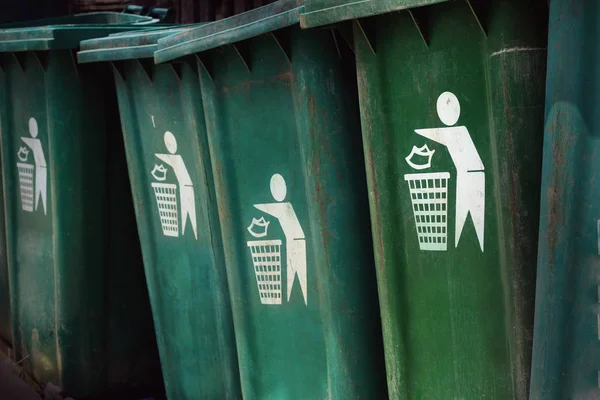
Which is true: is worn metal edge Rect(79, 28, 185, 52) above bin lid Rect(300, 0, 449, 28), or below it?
above

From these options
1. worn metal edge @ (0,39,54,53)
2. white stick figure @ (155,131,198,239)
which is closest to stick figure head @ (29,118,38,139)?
worn metal edge @ (0,39,54,53)

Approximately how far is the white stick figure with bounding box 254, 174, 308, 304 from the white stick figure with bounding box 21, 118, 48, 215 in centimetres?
205

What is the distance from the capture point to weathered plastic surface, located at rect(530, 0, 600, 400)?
322 cm

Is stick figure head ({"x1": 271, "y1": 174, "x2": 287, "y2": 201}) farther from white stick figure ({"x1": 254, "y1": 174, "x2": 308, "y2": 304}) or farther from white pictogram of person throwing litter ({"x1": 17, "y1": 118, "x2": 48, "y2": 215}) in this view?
white pictogram of person throwing litter ({"x1": 17, "y1": 118, "x2": 48, "y2": 215})

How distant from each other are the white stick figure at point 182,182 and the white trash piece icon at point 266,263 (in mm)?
540

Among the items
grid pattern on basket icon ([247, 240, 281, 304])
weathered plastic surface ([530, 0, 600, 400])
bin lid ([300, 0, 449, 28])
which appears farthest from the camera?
grid pattern on basket icon ([247, 240, 281, 304])

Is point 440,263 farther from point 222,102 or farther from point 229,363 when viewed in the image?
point 229,363

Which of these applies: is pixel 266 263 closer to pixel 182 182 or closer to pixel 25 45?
pixel 182 182

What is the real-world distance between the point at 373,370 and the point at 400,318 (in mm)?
383

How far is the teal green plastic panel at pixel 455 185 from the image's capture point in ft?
11.6

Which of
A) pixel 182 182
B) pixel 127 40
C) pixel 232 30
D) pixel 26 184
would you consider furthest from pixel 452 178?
pixel 26 184

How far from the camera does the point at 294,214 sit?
448cm

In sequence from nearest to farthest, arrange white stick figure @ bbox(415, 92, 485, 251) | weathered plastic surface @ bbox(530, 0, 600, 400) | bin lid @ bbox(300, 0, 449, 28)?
weathered plastic surface @ bbox(530, 0, 600, 400)
white stick figure @ bbox(415, 92, 485, 251)
bin lid @ bbox(300, 0, 449, 28)

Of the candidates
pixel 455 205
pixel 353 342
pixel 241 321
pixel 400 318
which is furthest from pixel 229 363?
pixel 455 205
